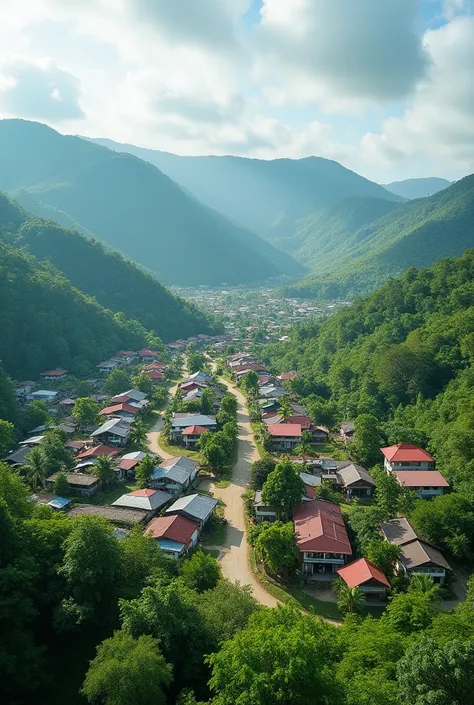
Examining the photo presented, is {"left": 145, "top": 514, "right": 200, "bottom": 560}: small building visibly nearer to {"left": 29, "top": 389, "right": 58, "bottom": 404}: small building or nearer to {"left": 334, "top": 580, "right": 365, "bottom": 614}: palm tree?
Result: {"left": 334, "top": 580, "right": 365, "bottom": 614}: palm tree

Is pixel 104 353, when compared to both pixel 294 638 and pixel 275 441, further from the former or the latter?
pixel 294 638

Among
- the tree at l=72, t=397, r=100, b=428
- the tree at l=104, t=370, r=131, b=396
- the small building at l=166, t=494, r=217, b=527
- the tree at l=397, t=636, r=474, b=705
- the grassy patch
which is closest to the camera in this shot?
the tree at l=397, t=636, r=474, b=705

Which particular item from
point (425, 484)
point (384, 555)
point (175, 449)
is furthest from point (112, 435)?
point (384, 555)

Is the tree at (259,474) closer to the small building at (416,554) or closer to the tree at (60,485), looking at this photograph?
the small building at (416,554)

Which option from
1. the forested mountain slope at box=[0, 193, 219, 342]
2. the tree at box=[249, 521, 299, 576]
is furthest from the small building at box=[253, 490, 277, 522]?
the forested mountain slope at box=[0, 193, 219, 342]

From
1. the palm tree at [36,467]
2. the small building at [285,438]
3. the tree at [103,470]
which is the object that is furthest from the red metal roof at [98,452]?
the small building at [285,438]

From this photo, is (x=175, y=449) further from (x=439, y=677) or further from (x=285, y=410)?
(x=439, y=677)

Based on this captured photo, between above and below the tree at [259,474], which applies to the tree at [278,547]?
above
